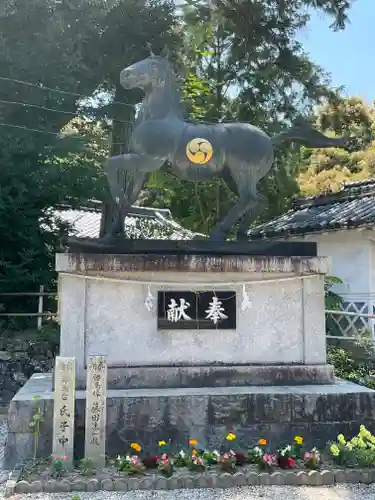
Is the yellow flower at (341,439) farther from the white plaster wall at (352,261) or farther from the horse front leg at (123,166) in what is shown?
the white plaster wall at (352,261)

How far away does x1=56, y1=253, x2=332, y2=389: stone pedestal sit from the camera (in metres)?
5.66

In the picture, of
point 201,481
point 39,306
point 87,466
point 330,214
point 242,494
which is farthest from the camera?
point 330,214

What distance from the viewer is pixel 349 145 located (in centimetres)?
667

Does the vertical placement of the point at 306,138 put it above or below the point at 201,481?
above

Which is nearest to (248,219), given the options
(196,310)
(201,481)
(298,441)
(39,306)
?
(196,310)

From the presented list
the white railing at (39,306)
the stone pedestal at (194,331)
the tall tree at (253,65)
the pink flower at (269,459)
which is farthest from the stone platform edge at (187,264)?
the tall tree at (253,65)

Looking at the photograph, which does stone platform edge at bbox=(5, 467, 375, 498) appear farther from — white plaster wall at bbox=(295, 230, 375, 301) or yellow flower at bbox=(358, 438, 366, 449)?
white plaster wall at bbox=(295, 230, 375, 301)

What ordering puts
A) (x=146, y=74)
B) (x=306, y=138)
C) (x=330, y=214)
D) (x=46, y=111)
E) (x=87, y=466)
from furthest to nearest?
(x=330, y=214) → (x=46, y=111) → (x=306, y=138) → (x=146, y=74) → (x=87, y=466)

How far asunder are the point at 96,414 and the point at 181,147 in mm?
3093

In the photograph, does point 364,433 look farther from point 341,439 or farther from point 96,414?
point 96,414

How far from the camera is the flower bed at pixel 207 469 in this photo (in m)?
4.46

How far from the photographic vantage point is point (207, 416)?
17.4 ft

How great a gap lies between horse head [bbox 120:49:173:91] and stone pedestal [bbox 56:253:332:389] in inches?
84.4

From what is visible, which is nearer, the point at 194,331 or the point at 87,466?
the point at 87,466
